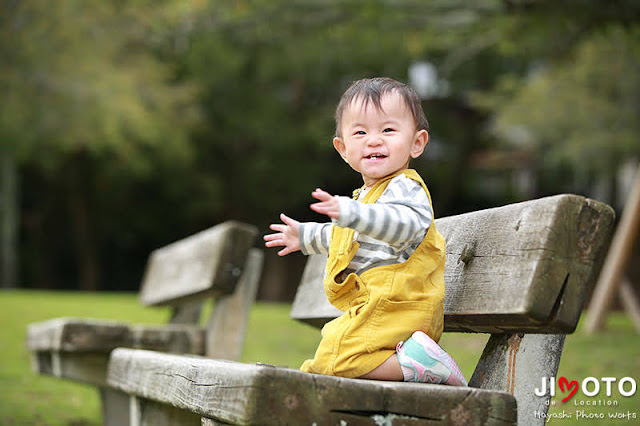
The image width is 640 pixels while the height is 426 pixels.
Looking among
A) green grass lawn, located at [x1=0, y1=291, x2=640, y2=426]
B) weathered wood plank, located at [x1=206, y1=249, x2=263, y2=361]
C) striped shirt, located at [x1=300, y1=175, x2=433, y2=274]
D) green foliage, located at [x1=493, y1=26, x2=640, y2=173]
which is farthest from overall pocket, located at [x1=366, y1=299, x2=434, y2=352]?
green foliage, located at [x1=493, y1=26, x2=640, y2=173]

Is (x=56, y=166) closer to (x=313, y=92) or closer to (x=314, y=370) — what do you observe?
(x=313, y=92)

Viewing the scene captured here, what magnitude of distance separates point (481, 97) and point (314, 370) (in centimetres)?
1382

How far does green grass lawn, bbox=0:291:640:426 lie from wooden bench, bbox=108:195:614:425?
105 centimetres

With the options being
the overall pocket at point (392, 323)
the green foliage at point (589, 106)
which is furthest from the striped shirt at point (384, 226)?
the green foliage at point (589, 106)

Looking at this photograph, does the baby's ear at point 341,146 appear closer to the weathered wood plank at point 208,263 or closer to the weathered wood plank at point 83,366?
the weathered wood plank at point 208,263

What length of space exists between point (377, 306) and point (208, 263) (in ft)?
5.25

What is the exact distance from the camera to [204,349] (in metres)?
3.39

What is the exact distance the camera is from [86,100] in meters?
14.3

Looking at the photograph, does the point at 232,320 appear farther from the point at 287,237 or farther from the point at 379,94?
the point at 379,94

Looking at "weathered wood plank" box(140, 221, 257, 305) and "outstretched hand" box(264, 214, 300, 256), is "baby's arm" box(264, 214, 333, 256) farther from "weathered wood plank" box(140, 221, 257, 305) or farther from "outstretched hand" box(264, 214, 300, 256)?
"weathered wood plank" box(140, 221, 257, 305)

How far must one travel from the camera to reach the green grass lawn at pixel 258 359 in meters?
4.21

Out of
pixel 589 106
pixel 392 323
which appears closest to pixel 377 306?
pixel 392 323

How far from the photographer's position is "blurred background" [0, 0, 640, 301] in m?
10.4

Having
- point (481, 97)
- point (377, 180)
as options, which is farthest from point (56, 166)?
point (377, 180)
